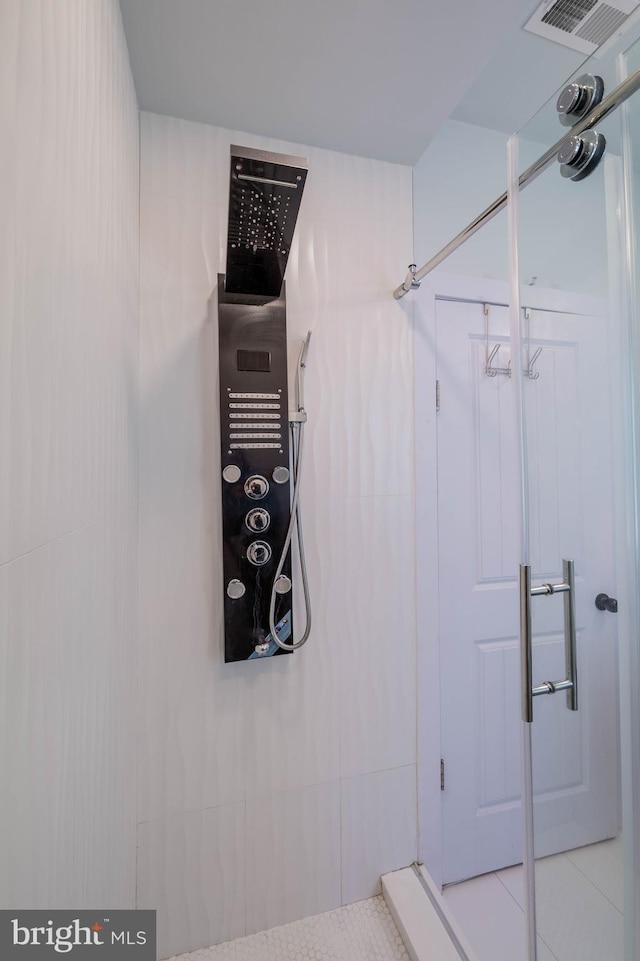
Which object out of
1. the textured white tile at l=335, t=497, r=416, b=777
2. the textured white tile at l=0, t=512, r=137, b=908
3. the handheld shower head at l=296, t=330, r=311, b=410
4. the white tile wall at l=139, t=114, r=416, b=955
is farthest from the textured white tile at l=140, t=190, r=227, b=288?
the textured white tile at l=335, t=497, r=416, b=777

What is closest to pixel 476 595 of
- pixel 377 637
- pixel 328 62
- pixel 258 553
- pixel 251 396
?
pixel 377 637

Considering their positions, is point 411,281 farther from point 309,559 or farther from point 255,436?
point 309,559

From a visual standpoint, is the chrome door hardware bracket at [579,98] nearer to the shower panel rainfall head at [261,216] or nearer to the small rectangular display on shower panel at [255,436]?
the shower panel rainfall head at [261,216]

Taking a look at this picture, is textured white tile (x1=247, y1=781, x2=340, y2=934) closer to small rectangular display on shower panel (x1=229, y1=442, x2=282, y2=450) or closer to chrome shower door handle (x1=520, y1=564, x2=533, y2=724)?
chrome shower door handle (x1=520, y1=564, x2=533, y2=724)

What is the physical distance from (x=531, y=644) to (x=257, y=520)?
2.50ft

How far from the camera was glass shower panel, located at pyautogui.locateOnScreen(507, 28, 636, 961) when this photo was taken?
2.44ft

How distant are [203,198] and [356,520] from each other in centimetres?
112

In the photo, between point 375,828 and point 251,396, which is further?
point 375,828

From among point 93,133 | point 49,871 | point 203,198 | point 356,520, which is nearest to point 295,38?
point 203,198

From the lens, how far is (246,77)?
1098mm

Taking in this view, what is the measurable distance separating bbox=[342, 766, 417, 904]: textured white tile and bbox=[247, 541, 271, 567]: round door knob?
2.61 ft

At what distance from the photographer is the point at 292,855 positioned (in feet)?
4.15

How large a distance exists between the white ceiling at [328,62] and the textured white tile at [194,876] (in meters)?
2.06

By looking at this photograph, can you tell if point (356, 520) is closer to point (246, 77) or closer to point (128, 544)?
point (128, 544)
